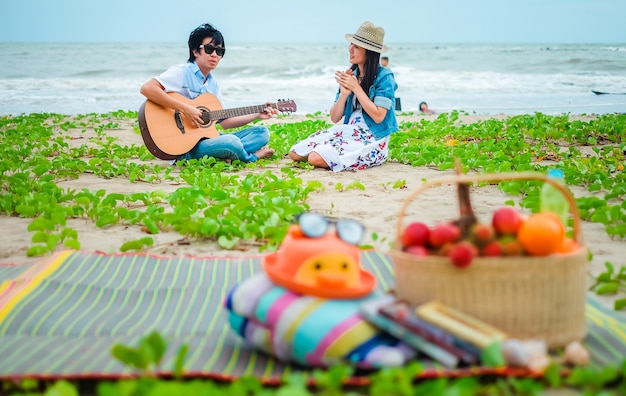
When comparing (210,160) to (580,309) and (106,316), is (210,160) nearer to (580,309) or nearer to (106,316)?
(106,316)

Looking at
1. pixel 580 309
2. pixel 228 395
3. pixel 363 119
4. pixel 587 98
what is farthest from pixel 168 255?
pixel 587 98

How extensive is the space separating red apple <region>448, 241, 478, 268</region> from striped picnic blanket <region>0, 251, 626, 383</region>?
33 cm

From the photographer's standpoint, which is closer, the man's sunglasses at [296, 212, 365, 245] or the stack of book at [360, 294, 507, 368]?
the stack of book at [360, 294, 507, 368]

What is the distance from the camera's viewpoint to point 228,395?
1.64 meters

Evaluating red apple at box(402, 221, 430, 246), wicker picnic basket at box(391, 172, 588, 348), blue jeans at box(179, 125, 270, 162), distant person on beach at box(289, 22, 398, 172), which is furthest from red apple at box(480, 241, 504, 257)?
blue jeans at box(179, 125, 270, 162)

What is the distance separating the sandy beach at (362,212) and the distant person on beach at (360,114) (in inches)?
6.8

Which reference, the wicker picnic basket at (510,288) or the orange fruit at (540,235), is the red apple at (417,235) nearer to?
the wicker picnic basket at (510,288)

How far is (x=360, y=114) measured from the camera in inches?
231

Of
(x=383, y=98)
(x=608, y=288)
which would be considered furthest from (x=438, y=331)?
(x=383, y=98)

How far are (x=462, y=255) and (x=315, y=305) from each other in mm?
499

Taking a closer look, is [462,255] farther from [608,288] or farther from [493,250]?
[608,288]

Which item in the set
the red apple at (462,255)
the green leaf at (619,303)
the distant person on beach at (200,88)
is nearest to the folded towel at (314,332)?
the red apple at (462,255)

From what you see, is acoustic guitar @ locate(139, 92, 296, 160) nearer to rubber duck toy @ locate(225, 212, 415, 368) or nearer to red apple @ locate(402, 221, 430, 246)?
rubber duck toy @ locate(225, 212, 415, 368)

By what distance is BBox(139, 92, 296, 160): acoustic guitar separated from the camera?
5.67 meters
